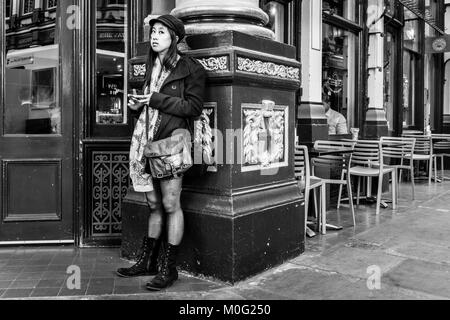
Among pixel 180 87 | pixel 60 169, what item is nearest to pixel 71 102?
pixel 60 169

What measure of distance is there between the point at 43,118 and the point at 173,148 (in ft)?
6.38

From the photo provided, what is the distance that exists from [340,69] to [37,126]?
201 inches

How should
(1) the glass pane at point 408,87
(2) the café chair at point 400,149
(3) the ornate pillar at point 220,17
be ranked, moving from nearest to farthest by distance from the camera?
1. (3) the ornate pillar at point 220,17
2. (2) the café chair at point 400,149
3. (1) the glass pane at point 408,87

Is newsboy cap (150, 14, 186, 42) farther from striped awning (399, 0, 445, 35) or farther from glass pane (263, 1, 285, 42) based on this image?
striped awning (399, 0, 445, 35)

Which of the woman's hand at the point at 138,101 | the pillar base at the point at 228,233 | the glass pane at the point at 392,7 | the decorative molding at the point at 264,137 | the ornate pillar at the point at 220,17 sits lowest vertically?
the pillar base at the point at 228,233

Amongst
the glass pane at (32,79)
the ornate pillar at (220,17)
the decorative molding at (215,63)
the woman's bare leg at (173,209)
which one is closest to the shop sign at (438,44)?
the ornate pillar at (220,17)

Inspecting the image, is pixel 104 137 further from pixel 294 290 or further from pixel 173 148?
pixel 294 290

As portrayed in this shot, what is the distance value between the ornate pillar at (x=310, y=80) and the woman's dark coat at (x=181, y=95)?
132 inches

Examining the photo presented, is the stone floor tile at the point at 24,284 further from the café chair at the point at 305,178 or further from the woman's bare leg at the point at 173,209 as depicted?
the café chair at the point at 305,178

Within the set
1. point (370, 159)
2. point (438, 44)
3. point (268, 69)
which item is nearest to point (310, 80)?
point (370, 159)

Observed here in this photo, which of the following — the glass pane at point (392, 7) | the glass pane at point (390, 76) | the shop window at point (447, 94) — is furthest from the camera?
the shop window at point (447, 94)

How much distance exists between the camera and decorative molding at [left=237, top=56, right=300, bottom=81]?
365cm

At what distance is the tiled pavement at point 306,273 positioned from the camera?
3.33 m

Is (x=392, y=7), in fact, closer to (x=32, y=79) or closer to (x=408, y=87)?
(x=408, y=87)
